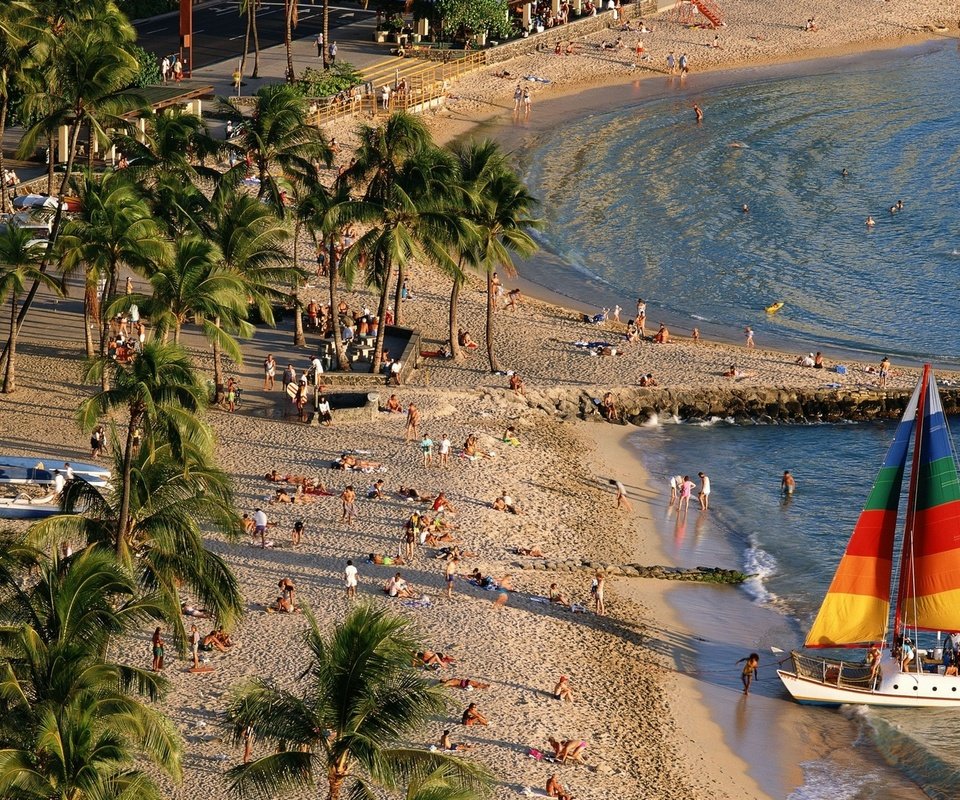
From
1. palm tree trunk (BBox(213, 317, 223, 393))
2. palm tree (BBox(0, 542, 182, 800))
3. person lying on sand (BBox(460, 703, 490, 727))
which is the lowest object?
person lying on sand (BBox(460, 703, 490, 727))

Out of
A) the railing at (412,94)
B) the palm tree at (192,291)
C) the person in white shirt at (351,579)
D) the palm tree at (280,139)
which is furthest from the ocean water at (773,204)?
the person in white shirt at (351,579)

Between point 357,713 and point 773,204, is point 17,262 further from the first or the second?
point 773,204

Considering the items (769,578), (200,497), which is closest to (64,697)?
(200,497)

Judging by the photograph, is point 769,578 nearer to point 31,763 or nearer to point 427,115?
point 31,763

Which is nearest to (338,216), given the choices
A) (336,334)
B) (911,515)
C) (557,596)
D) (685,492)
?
(336,334)

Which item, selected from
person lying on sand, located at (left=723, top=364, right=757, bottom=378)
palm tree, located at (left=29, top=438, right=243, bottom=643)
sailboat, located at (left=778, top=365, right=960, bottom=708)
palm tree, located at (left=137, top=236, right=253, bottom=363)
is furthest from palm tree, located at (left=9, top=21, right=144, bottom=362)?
sailboat, located at (left=778, top=365, right=960, bottom=708)

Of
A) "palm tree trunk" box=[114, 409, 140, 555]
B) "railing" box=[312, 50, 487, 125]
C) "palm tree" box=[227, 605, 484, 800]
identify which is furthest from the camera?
"railing" box=[312, 50, 487, 125]

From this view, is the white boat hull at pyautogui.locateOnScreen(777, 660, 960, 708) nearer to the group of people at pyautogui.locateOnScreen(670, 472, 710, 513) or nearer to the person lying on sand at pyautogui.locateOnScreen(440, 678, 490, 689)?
the person lying on sand at pyautogui.locateOnScreen(440, 678, 490, 689)
